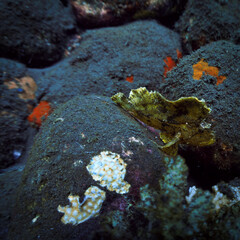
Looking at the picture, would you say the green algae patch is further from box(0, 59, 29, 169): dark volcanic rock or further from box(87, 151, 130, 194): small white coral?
box(0, 59, 29, 169): dark volcanic rock

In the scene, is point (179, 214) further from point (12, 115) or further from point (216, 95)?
point (12, 115)

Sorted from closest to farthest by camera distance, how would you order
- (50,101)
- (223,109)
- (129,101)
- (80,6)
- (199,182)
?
(223,109) < (129,101) < (199,182) < (50,101) < (80,6)

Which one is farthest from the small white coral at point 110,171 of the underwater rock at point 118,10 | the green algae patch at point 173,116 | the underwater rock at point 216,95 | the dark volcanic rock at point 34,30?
the underwater rock at point 118,10

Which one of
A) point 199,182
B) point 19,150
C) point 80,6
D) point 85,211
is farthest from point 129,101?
point 80,6

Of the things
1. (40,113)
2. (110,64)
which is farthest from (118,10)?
(40,113)

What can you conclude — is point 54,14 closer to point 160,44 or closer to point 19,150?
point 160,44

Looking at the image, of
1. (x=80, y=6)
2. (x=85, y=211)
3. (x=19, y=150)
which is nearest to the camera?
(x=85, y=211)
